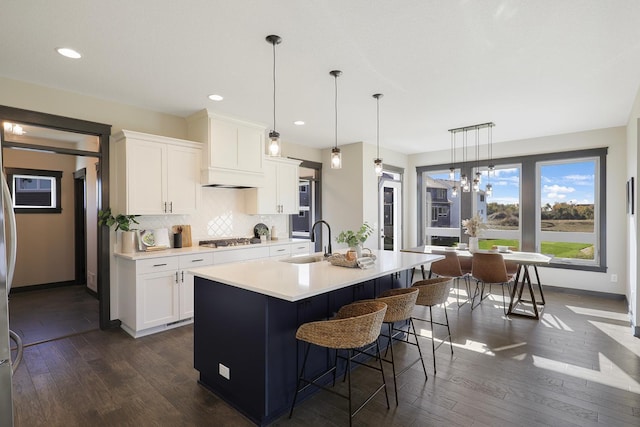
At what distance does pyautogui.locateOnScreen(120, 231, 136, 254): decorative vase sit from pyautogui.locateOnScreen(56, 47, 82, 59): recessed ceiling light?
6.32 ft

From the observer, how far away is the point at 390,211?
23.0 feet

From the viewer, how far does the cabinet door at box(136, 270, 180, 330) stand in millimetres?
3562

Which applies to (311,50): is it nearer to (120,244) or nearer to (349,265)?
(349,265)

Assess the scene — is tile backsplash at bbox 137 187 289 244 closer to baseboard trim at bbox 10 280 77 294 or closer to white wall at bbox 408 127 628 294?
baseboard trim at bbox 10 280 77 294

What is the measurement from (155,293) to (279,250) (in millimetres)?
1924

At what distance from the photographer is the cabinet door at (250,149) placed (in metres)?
4.55

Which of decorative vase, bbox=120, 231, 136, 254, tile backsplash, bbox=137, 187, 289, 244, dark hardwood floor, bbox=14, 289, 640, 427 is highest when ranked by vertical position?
tile backsplash, bbox=137, 187, 289, 244

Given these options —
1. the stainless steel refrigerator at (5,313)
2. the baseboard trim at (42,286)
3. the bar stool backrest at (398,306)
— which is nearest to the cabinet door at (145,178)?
the stainless steel refrigerator at (5,313)

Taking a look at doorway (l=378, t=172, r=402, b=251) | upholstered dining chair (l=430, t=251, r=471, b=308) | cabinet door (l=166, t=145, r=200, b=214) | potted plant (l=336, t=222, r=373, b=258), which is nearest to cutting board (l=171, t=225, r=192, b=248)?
cabinet door (l=166, t=145, r=200, b=214)

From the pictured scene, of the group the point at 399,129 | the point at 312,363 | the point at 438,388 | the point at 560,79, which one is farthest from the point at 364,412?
the point at 399,129

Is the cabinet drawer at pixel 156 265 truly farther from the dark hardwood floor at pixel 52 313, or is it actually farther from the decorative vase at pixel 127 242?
the dark hardwood floor at pixel 52 313

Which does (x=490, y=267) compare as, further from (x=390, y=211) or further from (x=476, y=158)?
(x=476, y=158)

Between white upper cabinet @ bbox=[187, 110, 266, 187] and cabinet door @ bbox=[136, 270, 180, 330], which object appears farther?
white upper cabinet @ bbox=[187, 110, 266, 187]

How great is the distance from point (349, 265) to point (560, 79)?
2826 mm
